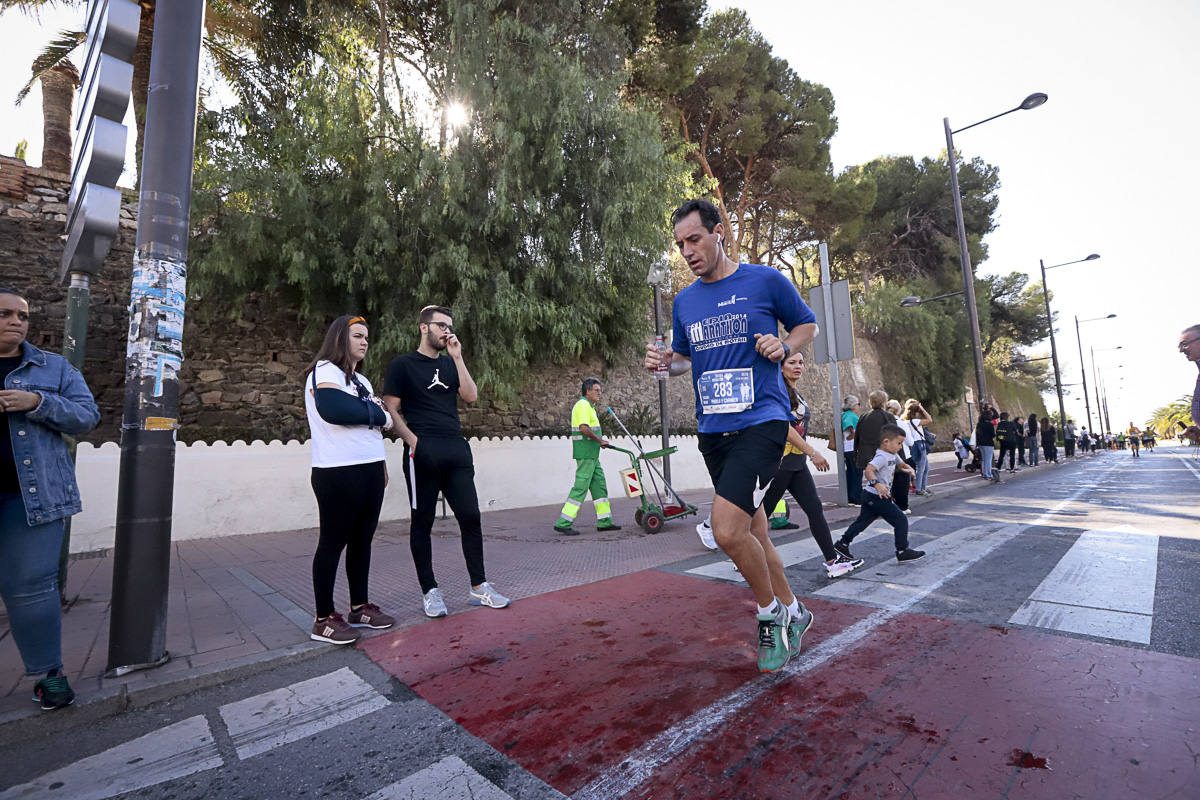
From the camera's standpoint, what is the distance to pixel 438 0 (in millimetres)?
12719

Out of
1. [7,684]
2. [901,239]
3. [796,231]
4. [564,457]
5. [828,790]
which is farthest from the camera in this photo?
[901,239]

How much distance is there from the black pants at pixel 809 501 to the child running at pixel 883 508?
20 cm

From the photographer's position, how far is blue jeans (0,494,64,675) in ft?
8.08

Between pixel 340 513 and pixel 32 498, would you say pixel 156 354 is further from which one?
pixel 340 513

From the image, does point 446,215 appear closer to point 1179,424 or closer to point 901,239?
point 1179,424

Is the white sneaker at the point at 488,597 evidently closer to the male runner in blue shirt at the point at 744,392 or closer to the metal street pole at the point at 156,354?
the metal street pole at the point at 156,354

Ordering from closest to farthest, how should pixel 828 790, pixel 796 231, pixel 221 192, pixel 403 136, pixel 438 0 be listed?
pixel 828 790, pixel 221 192, pixel 403 136, pixel 438 0, pixel 796 231

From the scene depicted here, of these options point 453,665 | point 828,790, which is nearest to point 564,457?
point 453,665

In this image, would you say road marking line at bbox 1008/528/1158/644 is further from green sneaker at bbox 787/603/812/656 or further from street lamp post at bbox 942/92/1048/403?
street lamp post at bbox 942/92/1048/403

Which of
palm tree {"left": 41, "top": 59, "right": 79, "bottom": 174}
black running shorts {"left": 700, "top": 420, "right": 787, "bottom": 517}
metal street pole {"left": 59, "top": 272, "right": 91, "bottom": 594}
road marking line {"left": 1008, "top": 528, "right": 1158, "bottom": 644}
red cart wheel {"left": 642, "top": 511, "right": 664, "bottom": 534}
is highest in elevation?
palm tree {"left": 41, "top": 59, "right": 79, "bottom": 174}

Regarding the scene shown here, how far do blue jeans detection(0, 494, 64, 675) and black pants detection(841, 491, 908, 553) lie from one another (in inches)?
195

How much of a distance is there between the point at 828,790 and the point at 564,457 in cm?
1001

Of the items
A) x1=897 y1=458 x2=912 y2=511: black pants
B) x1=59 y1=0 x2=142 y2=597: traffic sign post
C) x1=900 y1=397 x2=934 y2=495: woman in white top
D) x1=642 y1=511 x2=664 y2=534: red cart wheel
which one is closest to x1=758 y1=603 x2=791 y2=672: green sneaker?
x1=59 y1=0 x2=142 y2=597: traffic sign post

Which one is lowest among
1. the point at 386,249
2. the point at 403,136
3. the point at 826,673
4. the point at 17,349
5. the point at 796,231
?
the point at 826,673
